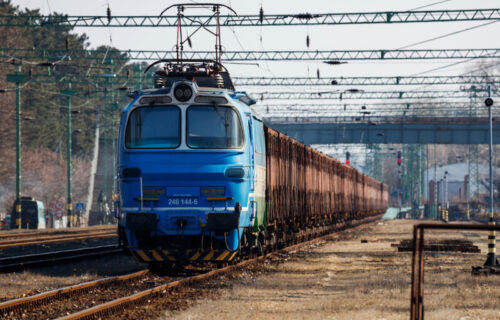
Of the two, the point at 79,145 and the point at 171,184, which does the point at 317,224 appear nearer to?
the point at 171,184

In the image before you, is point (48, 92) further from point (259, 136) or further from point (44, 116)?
point (259, 136)

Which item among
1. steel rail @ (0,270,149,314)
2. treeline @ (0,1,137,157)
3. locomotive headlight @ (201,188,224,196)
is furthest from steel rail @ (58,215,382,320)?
treeline @ (0,1,137,157)

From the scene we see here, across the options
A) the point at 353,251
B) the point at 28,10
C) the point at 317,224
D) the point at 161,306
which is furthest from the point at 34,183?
the point at 161,306

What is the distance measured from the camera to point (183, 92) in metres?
16.0

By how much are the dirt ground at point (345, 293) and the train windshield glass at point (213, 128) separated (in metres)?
2.76

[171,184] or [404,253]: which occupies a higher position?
[171,184]

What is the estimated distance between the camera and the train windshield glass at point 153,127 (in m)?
15.9

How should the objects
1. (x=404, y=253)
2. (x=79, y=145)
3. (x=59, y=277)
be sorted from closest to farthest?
(x=59, y=277), (x=404, y=253), (x=79, y=145)

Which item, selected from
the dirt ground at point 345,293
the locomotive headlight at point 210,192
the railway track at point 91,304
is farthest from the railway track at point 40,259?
the locomotive headlight at point 210,192

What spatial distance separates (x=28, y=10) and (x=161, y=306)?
81.9 metres

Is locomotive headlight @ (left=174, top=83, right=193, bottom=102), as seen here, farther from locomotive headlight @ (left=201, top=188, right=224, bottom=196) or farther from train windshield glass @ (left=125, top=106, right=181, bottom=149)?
locomotive headlight @ (left=201, top=188, right=224, bottom=196)

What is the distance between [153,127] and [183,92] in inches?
35.8

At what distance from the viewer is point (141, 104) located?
16062 mm

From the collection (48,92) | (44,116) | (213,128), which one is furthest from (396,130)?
(213,128)
